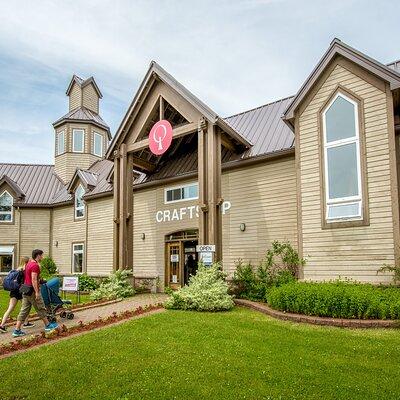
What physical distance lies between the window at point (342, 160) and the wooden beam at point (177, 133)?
4773mm

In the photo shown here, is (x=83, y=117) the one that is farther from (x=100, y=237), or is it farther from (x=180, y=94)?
(x=180, y=94)

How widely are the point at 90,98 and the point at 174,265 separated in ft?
55.8

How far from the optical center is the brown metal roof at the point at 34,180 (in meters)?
24.7

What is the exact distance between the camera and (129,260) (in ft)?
52.7

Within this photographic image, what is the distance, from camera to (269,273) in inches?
504

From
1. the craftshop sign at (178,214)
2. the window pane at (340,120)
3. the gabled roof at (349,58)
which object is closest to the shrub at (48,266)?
the craftshop sign at (178,214)

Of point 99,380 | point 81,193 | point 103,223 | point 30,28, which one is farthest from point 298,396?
point 81,193

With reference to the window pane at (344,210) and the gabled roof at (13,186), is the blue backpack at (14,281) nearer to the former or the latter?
the window pane at (344,210)

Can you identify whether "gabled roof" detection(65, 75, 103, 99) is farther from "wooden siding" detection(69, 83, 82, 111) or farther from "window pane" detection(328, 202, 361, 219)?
"window pane" detection(328, 202, 361, 219)

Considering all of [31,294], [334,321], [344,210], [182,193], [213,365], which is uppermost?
[182,193]

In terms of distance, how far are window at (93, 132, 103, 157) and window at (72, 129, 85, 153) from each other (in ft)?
2.59

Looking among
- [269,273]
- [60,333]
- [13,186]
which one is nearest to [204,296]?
[269,273]

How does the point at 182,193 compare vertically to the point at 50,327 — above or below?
above

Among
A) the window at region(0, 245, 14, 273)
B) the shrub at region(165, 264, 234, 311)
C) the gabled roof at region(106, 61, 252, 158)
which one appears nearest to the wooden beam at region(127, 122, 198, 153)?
the gabled roof at region(106, 61, 252, 158)
